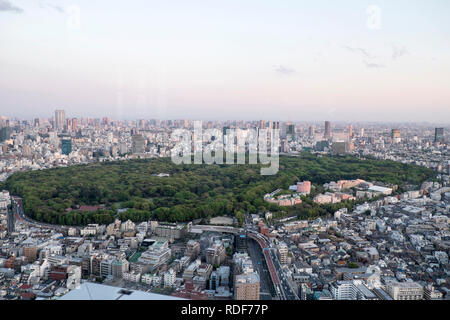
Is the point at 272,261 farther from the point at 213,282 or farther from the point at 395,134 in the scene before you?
the point at 395,134

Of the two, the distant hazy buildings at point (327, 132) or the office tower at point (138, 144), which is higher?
the distant hazy buildings at point (327, 132)

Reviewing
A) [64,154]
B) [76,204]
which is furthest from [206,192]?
[64,154]

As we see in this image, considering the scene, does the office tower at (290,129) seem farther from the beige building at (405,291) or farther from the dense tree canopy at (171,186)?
the beige building at (405,291)

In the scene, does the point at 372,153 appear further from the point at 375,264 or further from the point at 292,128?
the point at 375,264

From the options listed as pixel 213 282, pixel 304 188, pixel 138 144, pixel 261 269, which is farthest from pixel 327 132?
pixel 213 282

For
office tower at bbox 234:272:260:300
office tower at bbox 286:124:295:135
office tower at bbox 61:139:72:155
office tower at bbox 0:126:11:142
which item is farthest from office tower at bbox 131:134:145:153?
office tower at bbox 234:272:260:300

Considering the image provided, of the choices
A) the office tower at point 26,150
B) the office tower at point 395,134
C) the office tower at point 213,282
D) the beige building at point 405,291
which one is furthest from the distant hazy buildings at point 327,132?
the office tower at point 213,282

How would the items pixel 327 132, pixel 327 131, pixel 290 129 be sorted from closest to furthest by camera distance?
pixel 327 131, pixel 327 132, pixel 290 129

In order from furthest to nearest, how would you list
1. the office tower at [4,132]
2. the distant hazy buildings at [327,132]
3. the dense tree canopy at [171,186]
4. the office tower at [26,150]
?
the distant hazy buildings at [327,132]
the office tower at [26,150]
the office tower at [4,132]
the dense tree canopy at [171,186]
